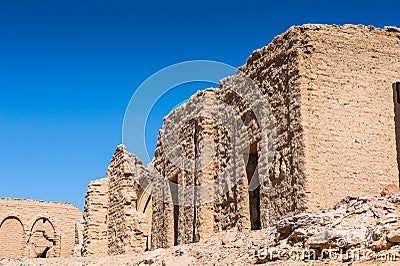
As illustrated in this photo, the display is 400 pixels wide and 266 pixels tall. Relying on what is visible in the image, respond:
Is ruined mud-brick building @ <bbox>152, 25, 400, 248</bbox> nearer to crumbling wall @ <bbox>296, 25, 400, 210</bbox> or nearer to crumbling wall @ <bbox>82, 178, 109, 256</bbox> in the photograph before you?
crumbling wall @ <bbox>296, 25, 400, 210</bbox>

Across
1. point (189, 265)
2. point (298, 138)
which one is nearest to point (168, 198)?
point (298, 138)

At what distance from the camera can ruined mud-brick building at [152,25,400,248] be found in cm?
1016

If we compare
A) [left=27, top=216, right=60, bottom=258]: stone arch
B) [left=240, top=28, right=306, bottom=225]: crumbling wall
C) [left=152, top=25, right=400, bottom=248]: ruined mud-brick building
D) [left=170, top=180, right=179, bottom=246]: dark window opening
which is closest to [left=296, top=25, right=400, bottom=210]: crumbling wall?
[left=152, top=25, right=400, bottom=248]: ruined mud-brick building

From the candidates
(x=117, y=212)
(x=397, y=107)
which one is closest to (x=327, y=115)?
(x=397, y=107)

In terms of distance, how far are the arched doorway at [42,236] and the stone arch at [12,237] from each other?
27.8 inches

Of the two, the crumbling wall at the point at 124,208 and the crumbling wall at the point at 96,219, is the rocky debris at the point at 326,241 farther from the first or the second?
the crumbling wall at the point at 96,219

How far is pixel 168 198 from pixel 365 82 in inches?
250

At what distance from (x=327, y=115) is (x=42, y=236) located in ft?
63.3

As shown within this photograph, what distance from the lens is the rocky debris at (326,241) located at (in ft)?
20.2

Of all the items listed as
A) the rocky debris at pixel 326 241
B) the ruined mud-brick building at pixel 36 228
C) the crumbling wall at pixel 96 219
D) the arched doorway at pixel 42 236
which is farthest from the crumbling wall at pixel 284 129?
the arched doorway at pixel 42 236

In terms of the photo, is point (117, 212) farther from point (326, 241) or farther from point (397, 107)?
point (326, 241)

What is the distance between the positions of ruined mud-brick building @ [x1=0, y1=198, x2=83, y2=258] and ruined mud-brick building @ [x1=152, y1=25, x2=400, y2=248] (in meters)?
15.5

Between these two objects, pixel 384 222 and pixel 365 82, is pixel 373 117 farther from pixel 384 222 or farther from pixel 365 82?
pixel 384 222

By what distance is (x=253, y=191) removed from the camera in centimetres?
1226
